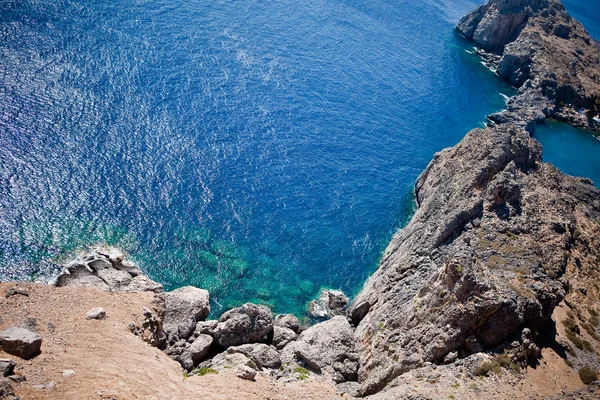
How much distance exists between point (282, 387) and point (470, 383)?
15092 millimetres

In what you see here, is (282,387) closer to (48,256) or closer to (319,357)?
(319,357)

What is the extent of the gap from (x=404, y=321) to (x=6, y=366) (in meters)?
32.7

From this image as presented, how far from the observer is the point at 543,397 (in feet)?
118

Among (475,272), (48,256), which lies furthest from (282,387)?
(48,256)

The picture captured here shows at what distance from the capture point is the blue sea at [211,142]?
5725 centimetres

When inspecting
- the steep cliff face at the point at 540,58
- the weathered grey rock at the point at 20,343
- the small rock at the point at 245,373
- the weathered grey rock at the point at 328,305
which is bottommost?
the weathered grey rock at the point at 328,305

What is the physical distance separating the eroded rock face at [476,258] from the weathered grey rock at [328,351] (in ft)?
4.61

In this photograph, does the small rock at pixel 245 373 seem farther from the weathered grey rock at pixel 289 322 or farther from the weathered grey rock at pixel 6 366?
the weathered grey rock at pixel 6 366

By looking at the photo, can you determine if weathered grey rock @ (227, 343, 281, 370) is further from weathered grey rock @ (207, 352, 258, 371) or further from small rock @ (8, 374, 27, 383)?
small rock @ (8, 374, 27, 383)

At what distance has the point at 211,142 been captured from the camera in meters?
74.9

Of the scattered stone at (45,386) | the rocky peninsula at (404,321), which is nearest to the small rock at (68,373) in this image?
the rocky peninsula at (404,321)

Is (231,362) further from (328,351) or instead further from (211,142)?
(211,142)

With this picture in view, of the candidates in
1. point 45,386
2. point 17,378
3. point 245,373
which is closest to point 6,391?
point 17,378

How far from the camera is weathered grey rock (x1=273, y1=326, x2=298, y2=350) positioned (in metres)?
49.3
